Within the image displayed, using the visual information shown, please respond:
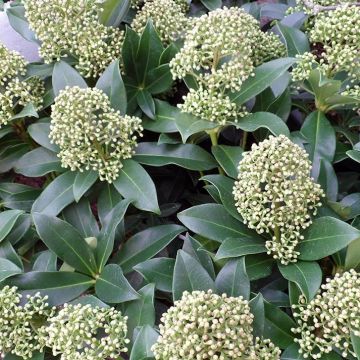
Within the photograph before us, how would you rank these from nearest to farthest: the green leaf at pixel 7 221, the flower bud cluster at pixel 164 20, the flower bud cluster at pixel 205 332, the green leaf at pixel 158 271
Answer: the flower bud cluster at pixel 205 332
the green leaf at pixel 158 271
the green leaf at pixel 7 221
the flower bud cluster at pixel 164 20

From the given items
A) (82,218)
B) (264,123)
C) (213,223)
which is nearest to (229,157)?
(264,123)

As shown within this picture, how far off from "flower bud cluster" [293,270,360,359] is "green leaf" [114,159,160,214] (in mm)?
512

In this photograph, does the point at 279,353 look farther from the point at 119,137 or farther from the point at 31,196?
the point at 31,196

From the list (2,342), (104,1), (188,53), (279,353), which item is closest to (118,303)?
(2,342)

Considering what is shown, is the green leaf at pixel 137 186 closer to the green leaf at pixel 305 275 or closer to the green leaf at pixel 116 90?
the green leaf at pixel 116 90

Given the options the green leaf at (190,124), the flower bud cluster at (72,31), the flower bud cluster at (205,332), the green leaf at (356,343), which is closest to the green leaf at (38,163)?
the flower bud cluster at (72,31)

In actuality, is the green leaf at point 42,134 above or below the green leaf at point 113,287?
above

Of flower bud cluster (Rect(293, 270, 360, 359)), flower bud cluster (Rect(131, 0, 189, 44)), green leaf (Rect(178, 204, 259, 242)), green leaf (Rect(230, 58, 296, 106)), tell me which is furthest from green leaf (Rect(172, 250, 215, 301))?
flower bud cluster (Rect(131, 0, 189, 44))

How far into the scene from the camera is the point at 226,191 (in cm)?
144

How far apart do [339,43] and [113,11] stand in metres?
0.85

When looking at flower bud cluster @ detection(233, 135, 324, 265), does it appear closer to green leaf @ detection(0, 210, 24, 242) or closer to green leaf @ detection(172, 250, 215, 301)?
green leaf @ detection(172, 250, 215, 301)

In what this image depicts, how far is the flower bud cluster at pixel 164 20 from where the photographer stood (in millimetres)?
1833

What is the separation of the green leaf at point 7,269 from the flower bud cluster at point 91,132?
351 mm

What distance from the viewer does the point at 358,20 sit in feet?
5.14
